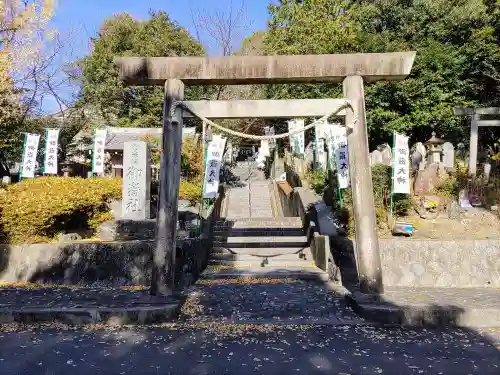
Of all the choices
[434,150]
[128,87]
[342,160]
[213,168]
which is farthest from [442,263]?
[128,87]

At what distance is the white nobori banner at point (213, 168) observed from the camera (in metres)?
14.6

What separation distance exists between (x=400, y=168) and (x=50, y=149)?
15.6m

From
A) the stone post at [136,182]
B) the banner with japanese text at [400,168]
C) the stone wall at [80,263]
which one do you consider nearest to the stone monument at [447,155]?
the banner with japanese text at [400,168]

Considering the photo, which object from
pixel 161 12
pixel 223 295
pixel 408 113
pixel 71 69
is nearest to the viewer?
pixel 223 295

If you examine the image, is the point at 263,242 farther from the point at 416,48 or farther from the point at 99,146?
the point at 416,48

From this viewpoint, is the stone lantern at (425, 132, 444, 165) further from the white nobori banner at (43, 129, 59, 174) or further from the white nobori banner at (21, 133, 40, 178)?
the white nobori banner at (21, 133, 40, 178)

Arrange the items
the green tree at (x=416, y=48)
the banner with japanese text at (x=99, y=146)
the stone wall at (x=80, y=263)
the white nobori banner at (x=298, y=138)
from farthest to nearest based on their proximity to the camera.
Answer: the green tree at (x=416, y=48) → the white nobori banner at (x=298, y=138) → the banner with japanese text at (x=99, y=146) → the stone wall at (x=80, y=263)

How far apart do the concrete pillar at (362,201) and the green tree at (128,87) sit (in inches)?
783

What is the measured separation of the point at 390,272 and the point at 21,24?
44.5 feet

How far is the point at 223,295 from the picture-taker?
8.27 m

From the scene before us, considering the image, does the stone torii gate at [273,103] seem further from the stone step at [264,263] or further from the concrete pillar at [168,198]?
the stone step at [264,263]

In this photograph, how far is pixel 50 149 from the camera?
19.9 meters

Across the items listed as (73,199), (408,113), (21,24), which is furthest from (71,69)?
(408,113)

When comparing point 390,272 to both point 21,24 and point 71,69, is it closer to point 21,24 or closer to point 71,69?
point 21,24
